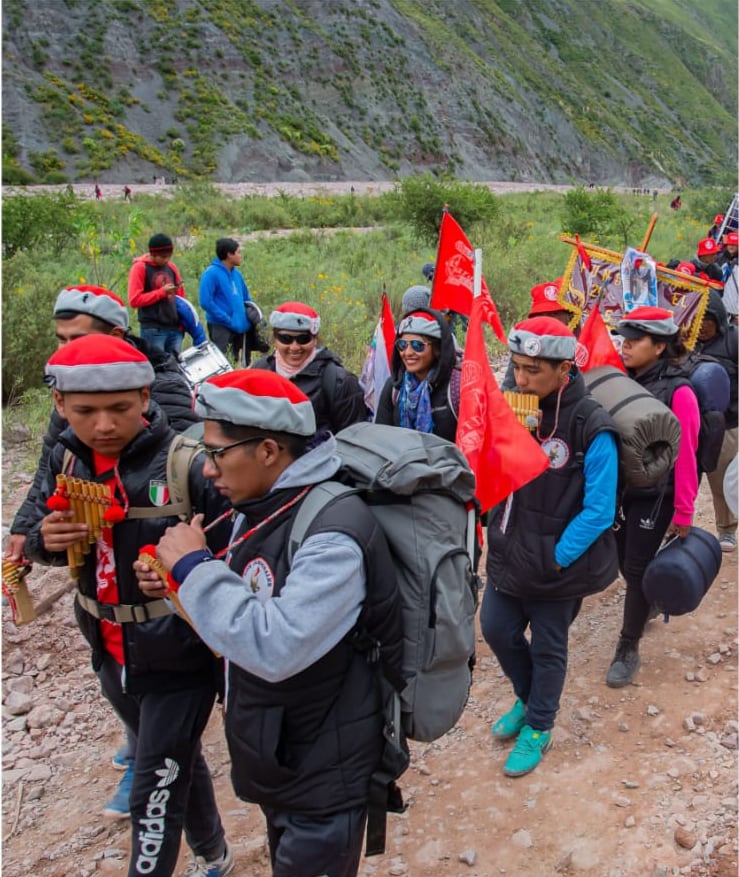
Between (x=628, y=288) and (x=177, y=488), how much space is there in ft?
14.8

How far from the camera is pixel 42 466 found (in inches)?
118

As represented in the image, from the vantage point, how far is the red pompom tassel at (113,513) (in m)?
2.36

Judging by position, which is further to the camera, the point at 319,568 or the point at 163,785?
the point at 163,785

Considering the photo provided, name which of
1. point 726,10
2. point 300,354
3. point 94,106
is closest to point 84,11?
point 94,106

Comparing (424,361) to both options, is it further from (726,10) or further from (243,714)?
(726,10)

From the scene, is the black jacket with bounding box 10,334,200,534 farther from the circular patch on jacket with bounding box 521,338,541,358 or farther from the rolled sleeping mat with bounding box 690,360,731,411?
the rolled sleeping mat with bounding box 690,360,731,411

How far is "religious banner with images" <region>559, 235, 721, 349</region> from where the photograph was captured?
5352 millimetres

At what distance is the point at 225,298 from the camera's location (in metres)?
8.07

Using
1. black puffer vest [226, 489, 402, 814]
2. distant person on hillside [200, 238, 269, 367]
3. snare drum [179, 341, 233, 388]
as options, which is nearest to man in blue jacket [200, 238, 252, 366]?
distant person on hillside [200, 238, 269, 367]

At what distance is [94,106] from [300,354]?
5145cm

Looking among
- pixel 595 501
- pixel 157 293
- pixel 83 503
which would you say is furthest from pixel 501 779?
pixel 157 293

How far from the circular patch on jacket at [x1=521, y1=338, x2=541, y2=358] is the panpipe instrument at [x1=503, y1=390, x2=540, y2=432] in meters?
0.21

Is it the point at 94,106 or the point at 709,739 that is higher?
the point at 709,739

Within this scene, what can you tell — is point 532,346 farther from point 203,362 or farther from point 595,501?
point 203,362
